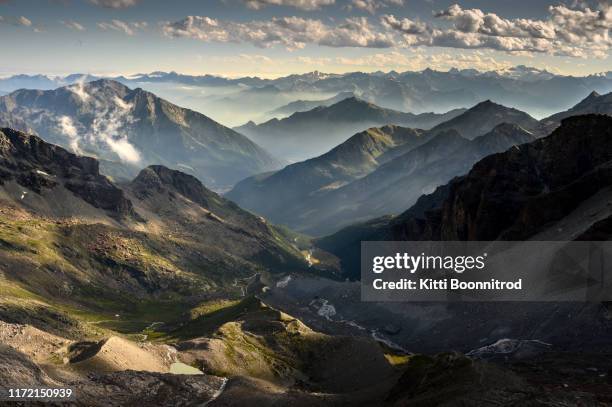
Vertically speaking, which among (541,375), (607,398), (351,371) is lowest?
(351,371)

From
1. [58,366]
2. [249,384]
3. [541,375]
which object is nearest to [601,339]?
[541,375]

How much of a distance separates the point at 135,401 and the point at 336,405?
161ft

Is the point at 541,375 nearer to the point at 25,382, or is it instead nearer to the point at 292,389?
the point at 292,389

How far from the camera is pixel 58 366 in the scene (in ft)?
461

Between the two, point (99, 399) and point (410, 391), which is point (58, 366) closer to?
point (99, 399)

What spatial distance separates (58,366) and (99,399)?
2153cm

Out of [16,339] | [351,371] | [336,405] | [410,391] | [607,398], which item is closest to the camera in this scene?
[607,398]

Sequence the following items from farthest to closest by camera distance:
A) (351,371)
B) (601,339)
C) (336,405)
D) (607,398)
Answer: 1. (351,371)
2. (601,339)
3. (336,405)
4. (607,398)

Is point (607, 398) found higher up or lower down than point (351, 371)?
higher up

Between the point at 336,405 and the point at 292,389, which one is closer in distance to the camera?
the point at 336,405

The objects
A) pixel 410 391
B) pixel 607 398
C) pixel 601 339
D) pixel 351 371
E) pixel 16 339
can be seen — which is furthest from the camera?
pixel 351 371

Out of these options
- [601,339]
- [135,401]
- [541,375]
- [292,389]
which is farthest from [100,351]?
[601,339]

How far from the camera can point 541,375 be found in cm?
15162

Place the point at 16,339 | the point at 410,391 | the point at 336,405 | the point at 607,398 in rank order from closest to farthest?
the point at 607,398 < the point at 410,391 < the point at 336,405 < the point at 16,339
